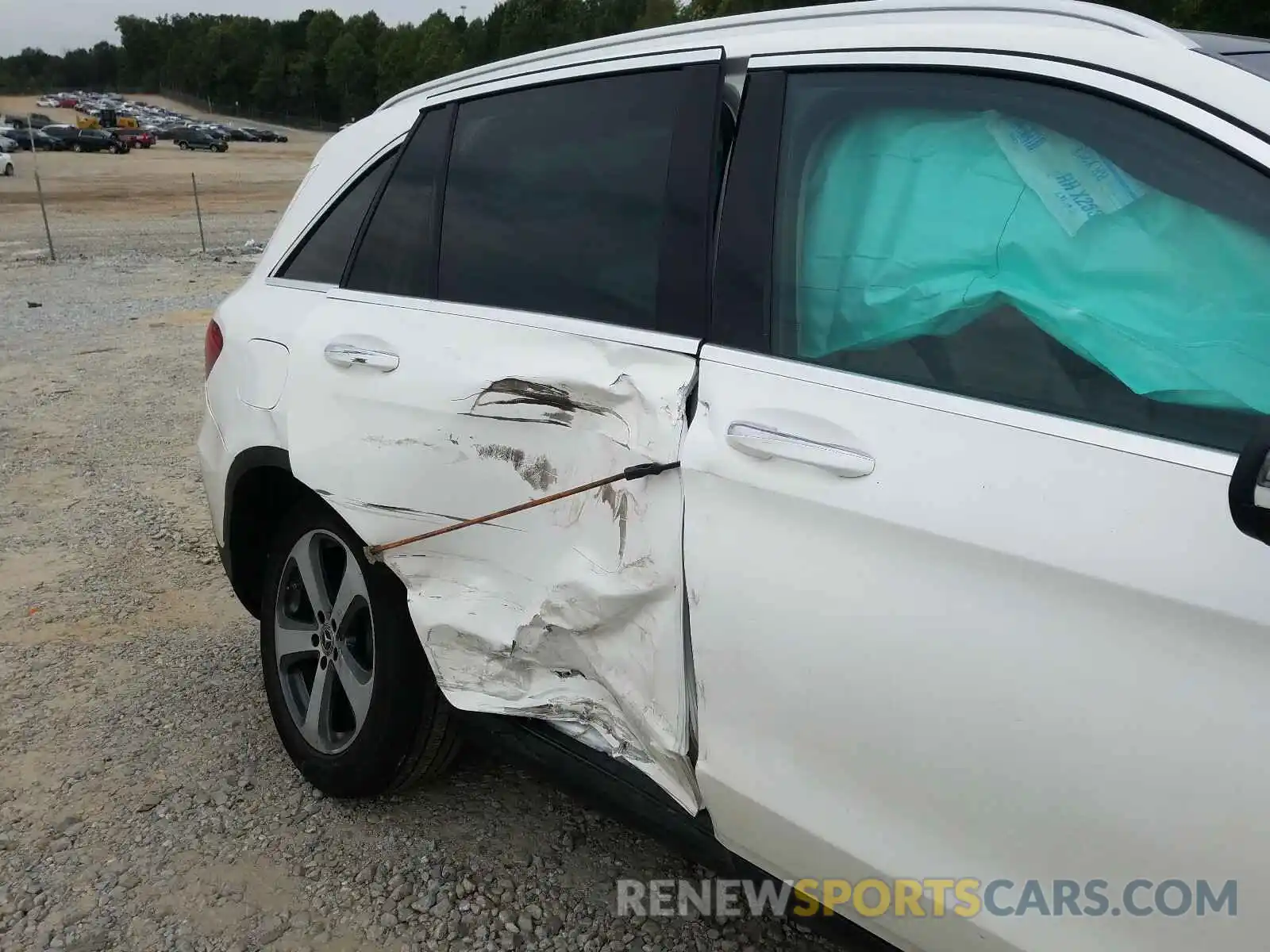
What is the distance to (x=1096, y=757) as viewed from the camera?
137 cm

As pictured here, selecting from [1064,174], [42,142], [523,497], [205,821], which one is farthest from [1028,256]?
[42,142]

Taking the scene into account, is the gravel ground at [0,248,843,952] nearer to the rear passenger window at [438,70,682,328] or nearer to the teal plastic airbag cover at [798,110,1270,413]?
the rear passenger window at [438,70,682,328]

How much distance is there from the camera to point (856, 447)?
5.35 feet

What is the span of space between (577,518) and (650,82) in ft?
3.03

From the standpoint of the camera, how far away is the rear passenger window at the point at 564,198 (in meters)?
2.11

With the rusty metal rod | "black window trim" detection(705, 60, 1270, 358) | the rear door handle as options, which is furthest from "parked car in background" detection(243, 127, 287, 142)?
the rear door handle

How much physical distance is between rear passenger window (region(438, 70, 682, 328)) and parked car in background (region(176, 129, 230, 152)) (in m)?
65.0

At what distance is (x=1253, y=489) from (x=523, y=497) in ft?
4.49

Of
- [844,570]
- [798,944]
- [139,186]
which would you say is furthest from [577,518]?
[139,186]

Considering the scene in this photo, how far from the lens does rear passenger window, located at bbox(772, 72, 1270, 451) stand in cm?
142

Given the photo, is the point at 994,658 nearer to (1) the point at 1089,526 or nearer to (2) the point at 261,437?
(1) the point at 1089,526

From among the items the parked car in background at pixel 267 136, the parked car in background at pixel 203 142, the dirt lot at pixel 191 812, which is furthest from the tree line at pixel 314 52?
the dirt lot at pixel 191 812

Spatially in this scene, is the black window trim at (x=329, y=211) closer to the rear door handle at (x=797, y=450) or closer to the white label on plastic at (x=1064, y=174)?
the rear door handle at (x=797, y=450)

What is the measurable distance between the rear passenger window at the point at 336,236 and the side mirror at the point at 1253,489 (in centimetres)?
221
